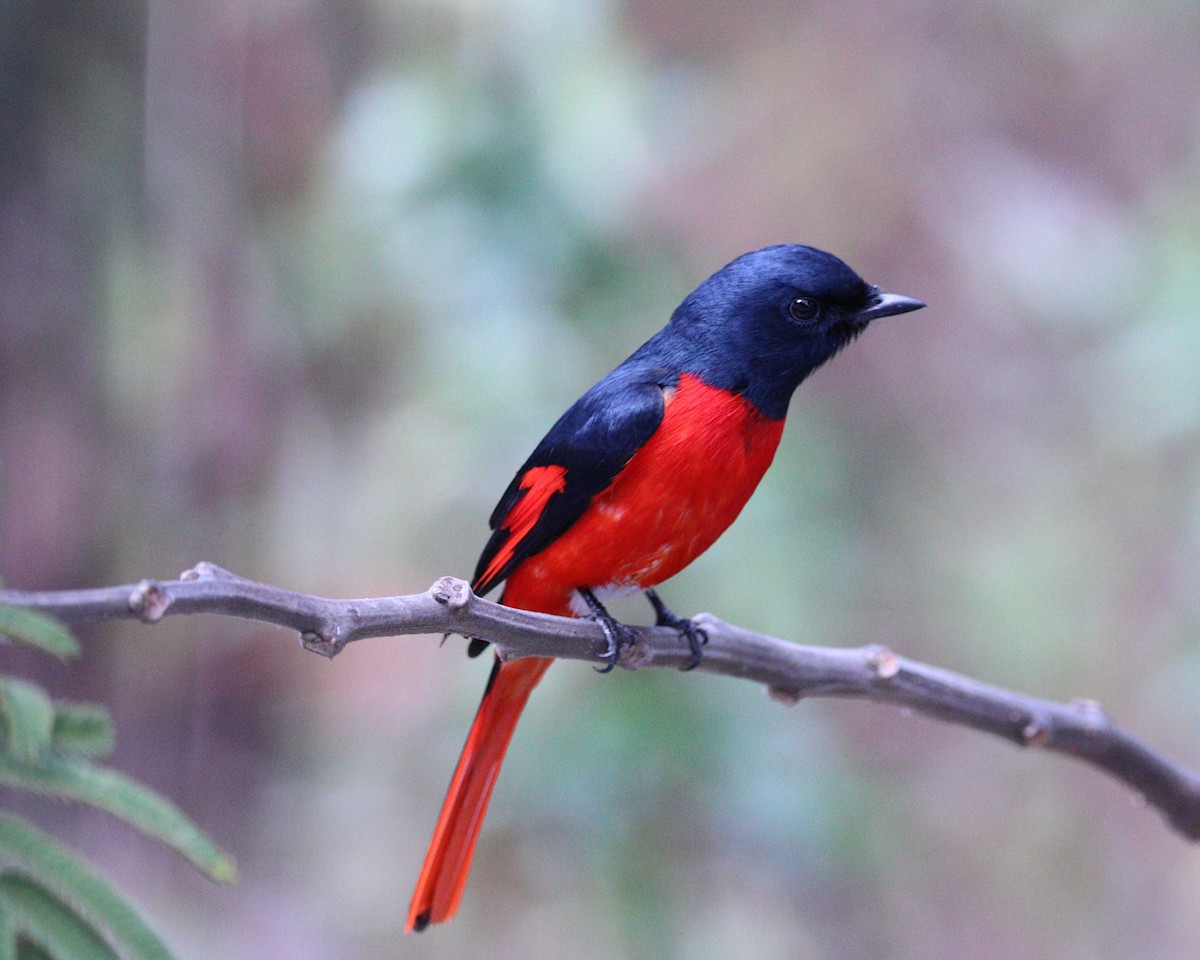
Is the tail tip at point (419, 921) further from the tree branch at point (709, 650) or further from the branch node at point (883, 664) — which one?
the branch node at point (883, 664)

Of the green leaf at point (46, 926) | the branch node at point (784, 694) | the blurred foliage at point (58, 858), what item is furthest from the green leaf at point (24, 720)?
the branch node at point (784, 694)

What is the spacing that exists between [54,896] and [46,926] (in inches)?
1.2

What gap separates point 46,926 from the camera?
1275 millimetres

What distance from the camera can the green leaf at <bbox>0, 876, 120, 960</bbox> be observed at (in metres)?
1.27

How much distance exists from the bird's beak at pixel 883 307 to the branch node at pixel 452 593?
1.48m

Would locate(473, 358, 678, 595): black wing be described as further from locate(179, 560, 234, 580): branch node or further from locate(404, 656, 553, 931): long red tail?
locate(179, 560, 234, 580): branch node

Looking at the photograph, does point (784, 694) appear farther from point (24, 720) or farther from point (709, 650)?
point (24, 720)

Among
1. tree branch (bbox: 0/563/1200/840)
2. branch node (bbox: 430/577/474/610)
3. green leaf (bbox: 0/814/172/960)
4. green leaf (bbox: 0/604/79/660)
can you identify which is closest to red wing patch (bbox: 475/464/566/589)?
tree branch (bbox: 0/563/1200/840)

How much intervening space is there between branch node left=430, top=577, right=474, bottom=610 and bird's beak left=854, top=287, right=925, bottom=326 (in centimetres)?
148

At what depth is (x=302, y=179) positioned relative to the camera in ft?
15.8

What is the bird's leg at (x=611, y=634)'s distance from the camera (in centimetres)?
229

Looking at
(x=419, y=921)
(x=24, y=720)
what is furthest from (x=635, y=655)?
(x=24, y=720)

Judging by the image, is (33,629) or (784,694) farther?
(784,694)

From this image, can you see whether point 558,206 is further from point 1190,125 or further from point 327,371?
point 1190,125
